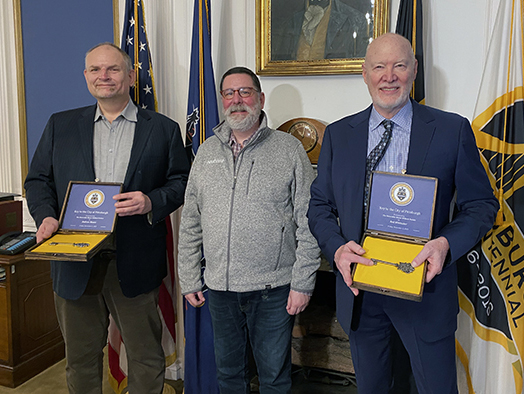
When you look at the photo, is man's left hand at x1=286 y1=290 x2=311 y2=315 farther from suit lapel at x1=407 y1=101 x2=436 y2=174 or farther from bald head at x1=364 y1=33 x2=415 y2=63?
bald head at x1=364 y1=33 x2=415 y2=63

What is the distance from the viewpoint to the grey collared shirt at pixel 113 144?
1.99 meters

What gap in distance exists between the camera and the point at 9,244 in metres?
2.66

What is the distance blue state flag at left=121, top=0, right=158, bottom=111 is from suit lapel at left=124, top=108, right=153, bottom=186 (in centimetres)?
45

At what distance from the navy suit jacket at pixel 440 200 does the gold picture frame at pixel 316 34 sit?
3.49ft

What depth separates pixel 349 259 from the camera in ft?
4.52

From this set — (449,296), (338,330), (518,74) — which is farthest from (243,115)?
(338,330)

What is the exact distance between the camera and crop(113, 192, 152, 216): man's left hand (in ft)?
5.95

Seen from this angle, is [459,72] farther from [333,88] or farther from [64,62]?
[64,62]

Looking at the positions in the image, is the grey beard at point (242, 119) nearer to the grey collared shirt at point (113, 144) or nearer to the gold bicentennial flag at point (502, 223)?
the grey collared shirt at point (113, 144)

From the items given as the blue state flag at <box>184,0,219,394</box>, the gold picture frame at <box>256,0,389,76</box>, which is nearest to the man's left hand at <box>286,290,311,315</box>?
the blue state flag at <box>184,0,219,394</box>

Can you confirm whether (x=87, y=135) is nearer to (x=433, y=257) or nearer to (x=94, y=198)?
(x=94, y=198)

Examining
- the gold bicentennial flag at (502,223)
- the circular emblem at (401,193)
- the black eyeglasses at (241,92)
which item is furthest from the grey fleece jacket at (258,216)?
the gold bicentennial flag at (502,223)

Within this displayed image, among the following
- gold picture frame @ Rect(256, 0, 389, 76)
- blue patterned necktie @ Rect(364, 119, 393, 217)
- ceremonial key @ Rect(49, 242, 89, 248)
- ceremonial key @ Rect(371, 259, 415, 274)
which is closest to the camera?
ceremonial key @ Rect(371, 259, 415, 274)

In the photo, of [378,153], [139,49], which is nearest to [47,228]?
[139,49]
